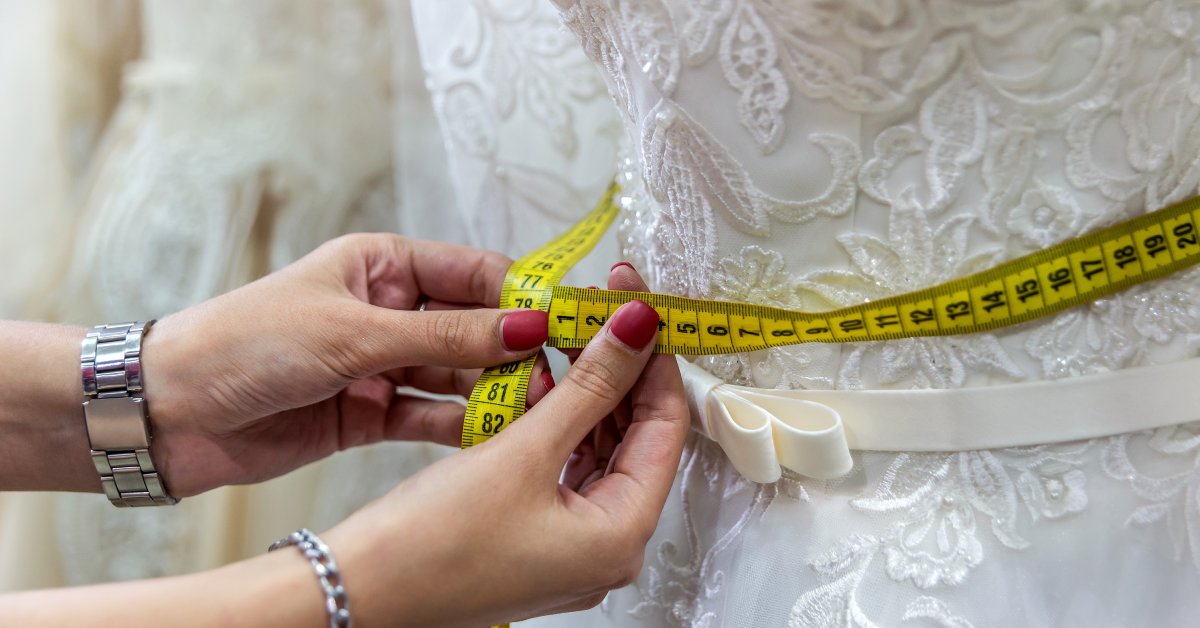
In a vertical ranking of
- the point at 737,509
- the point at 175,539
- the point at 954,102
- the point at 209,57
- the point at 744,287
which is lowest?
the point at 175,539

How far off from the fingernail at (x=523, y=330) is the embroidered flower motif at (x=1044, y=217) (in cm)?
35

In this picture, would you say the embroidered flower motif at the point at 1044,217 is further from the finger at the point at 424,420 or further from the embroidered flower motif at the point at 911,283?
the finger at the point at 424,420

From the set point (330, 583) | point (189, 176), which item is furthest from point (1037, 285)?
point (189, 176)

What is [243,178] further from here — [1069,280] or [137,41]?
[1069,280]

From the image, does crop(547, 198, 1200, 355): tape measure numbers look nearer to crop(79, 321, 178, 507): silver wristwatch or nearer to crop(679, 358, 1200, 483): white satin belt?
crop(679, 358, 1200, 483): white satin belt

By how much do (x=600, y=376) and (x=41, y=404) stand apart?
54 cm

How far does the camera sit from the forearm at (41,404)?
829 millimetres

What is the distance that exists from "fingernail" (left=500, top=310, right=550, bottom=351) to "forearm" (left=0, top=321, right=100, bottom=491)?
0.41 m

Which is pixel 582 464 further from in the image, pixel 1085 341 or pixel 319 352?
pixel 1085 341


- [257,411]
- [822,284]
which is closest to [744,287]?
[822,284]

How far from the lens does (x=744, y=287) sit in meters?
0.68

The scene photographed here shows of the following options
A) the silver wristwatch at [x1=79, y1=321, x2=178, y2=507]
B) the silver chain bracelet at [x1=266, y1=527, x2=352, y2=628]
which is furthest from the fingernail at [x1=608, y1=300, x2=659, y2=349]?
the silver wristwatch at [x1=79, y1=321, x2=178, y2=507]

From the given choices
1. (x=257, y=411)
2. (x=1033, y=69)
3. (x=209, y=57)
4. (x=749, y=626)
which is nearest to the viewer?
(x=1033, y=69)

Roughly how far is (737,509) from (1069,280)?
0.95 feet
